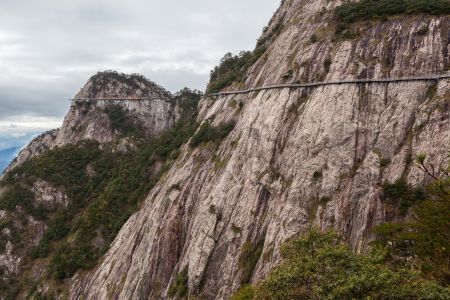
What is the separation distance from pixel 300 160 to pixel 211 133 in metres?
22.6

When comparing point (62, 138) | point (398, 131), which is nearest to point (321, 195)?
point (398, 131)

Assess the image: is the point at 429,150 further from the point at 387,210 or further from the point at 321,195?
the point at 321,195

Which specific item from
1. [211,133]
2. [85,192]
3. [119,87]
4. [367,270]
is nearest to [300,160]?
[211,133]

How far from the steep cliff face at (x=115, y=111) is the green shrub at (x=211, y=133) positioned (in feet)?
192

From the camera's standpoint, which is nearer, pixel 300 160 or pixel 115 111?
pixel 300 160

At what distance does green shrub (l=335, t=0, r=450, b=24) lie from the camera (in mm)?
43812

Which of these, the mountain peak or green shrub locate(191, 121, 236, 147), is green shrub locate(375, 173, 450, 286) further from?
the mountain peak

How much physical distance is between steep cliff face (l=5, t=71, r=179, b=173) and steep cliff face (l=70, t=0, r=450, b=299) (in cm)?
6696

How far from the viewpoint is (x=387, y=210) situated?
35.1 meters

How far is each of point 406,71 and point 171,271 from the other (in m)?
37.2

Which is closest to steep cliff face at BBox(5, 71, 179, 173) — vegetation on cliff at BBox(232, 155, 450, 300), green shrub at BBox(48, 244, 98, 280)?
green shrub at BBox(48, 244, 98, 280)

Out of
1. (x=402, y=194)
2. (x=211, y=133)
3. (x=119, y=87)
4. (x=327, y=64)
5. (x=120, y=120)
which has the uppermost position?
Answer: (x=119, y=87)

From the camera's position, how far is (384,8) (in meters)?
48.4

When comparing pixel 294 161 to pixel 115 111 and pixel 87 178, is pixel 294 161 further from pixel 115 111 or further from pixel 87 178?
pixel 115 111
